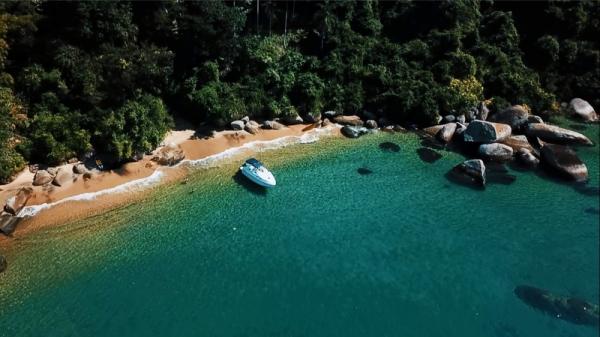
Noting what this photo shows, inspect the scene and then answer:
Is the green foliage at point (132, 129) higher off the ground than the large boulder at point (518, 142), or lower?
higher

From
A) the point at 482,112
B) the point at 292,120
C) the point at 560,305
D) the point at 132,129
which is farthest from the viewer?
the point at 482,112

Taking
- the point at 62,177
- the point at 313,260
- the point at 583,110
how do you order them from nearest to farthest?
the point at 313,260 → the point at 62,177 → the point at 583,110

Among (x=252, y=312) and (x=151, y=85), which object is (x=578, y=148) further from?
(x=151, y=85)

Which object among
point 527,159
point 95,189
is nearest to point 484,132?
point 527,159

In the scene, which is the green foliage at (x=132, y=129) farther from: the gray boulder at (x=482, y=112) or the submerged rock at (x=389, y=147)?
the gray boulder at (x=482, y=112)

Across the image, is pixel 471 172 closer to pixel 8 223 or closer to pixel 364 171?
pixel 364 171

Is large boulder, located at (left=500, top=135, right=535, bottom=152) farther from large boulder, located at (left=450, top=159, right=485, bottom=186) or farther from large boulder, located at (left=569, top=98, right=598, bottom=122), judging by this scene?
large boulder, located at (left=569, top=98, right=598, bottom=122)

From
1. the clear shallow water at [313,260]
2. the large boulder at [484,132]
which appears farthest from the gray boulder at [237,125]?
the large boulder at [484,132]
